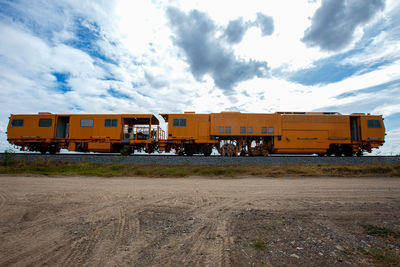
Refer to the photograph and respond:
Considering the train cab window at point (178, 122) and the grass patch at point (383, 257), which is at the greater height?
the train cab window at point (178, 122)

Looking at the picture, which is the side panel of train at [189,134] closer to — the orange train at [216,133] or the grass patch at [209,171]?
the orange train at [216,133]

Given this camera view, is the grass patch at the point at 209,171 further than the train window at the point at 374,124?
No

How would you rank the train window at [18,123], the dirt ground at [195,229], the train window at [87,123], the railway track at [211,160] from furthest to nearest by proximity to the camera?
the train window at [18,123]
the train window at [87,123]
the railway track at [211,160]
the dirt ground at [195,229]

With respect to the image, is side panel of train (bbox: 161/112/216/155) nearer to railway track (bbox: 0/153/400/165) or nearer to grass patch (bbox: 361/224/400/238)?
railway track (bbox: 0/153/400/165)

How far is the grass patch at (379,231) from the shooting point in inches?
125

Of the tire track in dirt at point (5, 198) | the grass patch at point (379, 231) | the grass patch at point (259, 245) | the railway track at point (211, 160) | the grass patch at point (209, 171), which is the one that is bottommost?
the tire track in dirt at point (5, 198)

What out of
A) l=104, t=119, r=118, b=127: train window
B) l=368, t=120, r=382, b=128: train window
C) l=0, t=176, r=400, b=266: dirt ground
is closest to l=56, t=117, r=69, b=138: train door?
l=104, t=119, r=118, b=127: train window

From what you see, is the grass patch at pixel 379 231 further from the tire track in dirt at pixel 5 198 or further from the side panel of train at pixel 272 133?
the side panel of train at pixel 272 133

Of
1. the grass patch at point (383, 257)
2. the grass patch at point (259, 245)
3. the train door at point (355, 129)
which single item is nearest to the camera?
the grass patch at point (383, 257)

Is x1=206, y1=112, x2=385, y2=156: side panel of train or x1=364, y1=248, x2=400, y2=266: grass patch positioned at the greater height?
x1=206, y1=112, x2=385, y2=156: side panel of train

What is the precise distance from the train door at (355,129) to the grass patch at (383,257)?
16400mm

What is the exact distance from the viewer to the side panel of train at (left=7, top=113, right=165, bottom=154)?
1566 cm

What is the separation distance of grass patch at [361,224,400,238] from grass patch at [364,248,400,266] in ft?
1.95

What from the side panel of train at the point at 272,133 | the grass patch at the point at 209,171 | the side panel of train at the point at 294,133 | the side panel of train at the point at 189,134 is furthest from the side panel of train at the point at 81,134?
the side panel of train at the point at 294,133
